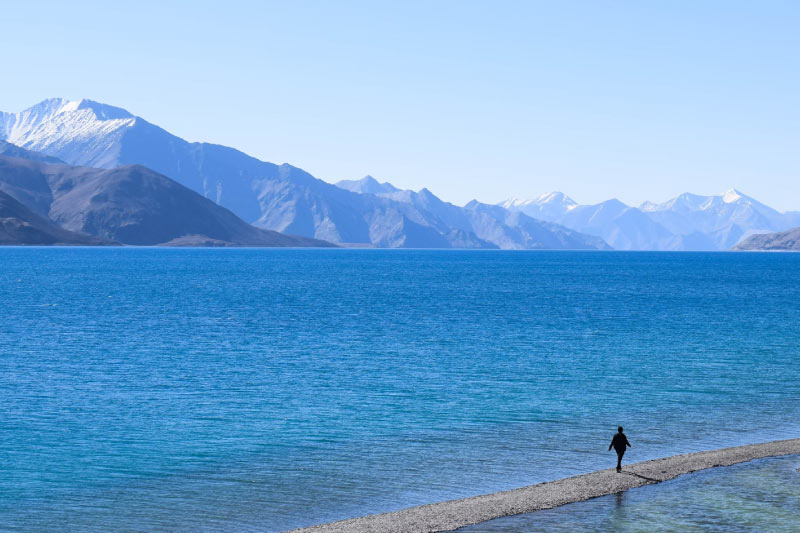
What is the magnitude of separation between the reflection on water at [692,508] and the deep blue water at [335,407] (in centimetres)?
479

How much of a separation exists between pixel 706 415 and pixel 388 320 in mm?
63361

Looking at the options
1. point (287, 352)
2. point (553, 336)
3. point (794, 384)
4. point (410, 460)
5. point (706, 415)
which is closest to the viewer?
point (410, 460)

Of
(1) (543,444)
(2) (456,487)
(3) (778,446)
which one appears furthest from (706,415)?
(2) (456,487)

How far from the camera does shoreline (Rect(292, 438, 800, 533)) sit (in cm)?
3091

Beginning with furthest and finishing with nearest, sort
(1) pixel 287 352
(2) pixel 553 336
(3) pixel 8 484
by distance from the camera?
(2) pixel 553 336 < (1) pixel 287 352 < (3) pixel 8 484

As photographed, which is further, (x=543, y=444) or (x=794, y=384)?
(x=794, y=384)

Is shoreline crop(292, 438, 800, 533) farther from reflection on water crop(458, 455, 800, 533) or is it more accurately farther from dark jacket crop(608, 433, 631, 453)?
dark jacket crop(608, 433, 631, 453)

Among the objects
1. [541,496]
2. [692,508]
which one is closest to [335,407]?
[541,496]

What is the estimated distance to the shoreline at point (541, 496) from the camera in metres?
30.9

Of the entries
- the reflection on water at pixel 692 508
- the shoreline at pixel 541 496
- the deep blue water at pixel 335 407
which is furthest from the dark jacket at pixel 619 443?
the deep blue water at pixel 335 407

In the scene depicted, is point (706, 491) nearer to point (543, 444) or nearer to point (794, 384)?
point (543, 444)

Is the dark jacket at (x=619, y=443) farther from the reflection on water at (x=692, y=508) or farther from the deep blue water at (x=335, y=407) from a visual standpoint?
the deep blue water at (x=335, y=407)

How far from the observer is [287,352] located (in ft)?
264

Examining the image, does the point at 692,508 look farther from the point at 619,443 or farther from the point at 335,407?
the point at 335,407
